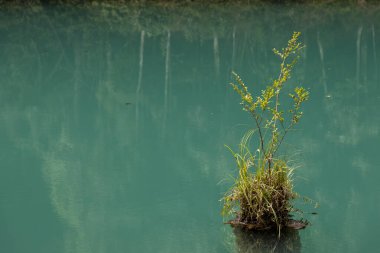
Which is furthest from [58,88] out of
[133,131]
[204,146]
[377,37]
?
[377,37]

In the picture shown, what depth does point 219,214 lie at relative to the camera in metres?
7.25

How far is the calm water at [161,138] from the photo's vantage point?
7.06 m

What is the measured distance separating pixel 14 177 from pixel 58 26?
15.9m

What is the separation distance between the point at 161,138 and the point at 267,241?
176 inches

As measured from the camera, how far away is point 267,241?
6.39m

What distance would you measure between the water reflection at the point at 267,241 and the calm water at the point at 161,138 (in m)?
0.02

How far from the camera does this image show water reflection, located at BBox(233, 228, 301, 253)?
630 cm

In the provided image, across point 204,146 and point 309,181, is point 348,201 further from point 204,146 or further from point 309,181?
point 204,146

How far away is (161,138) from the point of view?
1065cm

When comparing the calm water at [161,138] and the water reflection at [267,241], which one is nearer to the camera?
the water reflection at [267,241]

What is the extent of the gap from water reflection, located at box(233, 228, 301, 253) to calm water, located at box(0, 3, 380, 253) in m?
0.02

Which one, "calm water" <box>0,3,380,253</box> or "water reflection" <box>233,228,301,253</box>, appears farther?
"calm water" <box>0,3,380,253</box>

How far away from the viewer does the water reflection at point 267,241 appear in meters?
6.30

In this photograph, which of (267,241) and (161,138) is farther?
(161,138)
